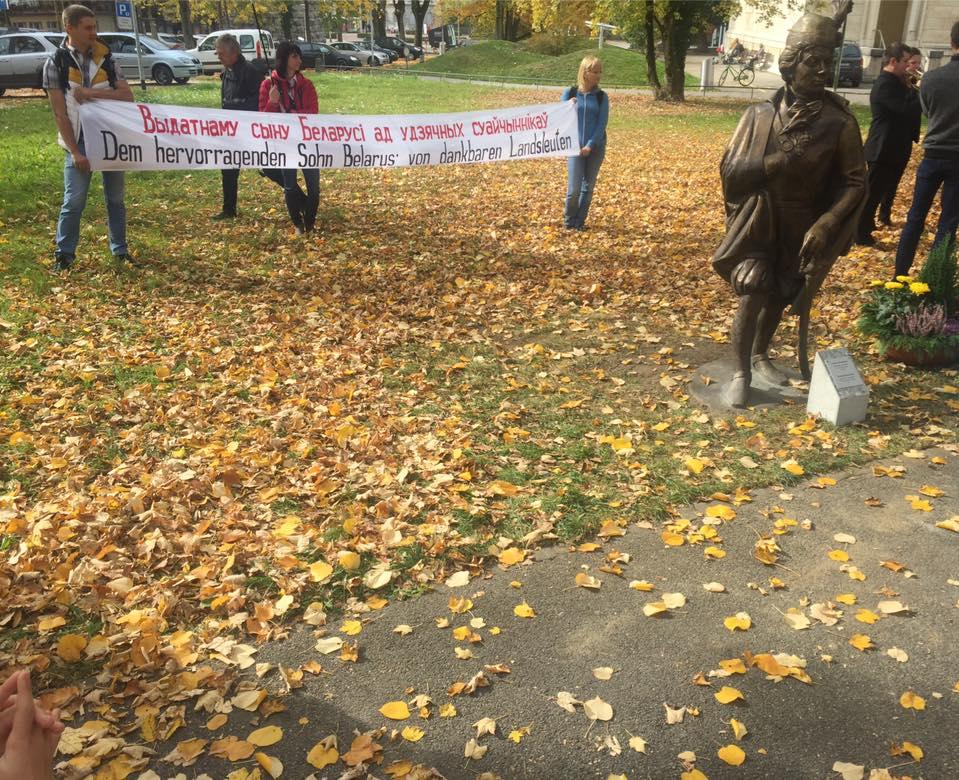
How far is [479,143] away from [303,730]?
9057 millimetres

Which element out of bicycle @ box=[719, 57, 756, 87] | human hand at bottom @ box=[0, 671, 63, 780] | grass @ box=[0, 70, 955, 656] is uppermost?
bicycle @ box=[719, 57, 756, 87]

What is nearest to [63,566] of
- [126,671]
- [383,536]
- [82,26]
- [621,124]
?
[126,671]

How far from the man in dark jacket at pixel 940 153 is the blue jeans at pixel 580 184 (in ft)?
12.4

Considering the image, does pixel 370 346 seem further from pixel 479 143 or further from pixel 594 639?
pixel 479 143

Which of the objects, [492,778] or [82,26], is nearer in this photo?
[492,778]

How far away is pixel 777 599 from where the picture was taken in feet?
12.3

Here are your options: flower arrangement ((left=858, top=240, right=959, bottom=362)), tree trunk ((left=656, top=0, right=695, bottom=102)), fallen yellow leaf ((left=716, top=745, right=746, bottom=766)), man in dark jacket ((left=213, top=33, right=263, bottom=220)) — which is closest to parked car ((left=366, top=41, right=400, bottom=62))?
tree trunk ((left=656, top=0, right=695, bottom=102))

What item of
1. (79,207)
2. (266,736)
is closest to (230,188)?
(79,207)

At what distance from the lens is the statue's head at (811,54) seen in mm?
4574

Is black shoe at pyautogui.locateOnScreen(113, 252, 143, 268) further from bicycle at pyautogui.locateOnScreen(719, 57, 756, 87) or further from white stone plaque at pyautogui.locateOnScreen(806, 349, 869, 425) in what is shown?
bicycle at pyautogui.locateOnScreen(719, 57, 756, 87)

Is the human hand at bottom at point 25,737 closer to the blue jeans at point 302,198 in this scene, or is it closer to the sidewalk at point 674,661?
the sidewalk at point 674,661

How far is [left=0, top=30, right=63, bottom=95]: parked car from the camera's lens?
2519 cm

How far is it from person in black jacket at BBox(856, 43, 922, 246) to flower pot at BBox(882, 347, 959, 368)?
2997mm

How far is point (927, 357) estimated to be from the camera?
621 centimetres
